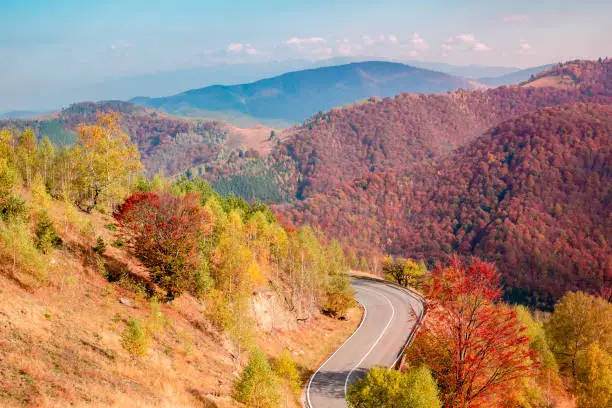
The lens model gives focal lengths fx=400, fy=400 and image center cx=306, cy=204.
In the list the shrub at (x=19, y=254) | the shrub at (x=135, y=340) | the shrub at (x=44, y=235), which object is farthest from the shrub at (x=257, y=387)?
the shrub at (x=44, y=235)

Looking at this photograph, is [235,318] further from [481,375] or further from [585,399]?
[585,399]

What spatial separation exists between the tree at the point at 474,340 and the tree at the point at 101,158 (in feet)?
124

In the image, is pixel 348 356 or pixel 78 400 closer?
pixel 78 400

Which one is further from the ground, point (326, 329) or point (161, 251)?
point (161, 251)

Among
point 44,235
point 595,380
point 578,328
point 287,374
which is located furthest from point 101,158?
point 578,328

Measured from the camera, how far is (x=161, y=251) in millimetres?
34875

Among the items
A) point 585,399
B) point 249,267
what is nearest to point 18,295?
point 249,267

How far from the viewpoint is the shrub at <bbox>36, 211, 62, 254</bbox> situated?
30812 mm

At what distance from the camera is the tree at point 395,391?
77.7 feet

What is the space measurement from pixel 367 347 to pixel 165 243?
27.0 metres

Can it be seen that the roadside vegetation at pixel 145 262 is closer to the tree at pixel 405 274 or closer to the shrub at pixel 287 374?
the shrub at pixel 287 374

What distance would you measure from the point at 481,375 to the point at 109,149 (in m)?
43.8

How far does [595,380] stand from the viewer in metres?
41.6

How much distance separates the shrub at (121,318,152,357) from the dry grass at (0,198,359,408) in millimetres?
690
